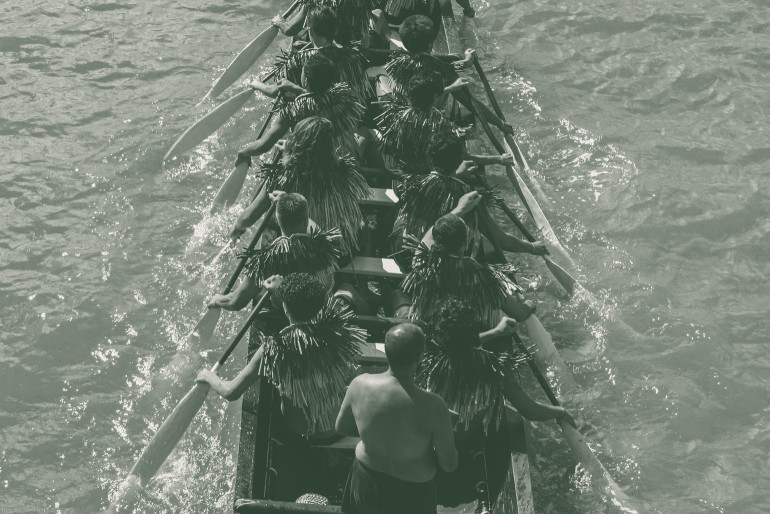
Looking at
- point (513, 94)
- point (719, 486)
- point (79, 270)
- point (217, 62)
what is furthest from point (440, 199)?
point (217, 62)

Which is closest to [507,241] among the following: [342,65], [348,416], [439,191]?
[439,191]

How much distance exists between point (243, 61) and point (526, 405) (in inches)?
234

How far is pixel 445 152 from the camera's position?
20.3 feet

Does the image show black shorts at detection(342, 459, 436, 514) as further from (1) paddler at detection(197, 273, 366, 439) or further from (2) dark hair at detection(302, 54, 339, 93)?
(2) dark hair at detection(302, 54, 339, 93)

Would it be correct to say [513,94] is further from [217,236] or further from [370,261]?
[370,261]

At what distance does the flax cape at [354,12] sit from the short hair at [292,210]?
2.83m

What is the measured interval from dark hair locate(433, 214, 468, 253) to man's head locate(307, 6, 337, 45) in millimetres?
2399

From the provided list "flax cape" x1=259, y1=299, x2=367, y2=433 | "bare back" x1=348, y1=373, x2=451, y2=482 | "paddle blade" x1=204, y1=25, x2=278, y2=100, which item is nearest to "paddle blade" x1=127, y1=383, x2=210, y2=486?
"flax cape" x1=259, y1=299, x2=367, y2=433

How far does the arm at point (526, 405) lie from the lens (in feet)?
17.4

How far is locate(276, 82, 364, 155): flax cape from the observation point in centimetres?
676

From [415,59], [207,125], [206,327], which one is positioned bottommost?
[206,327]

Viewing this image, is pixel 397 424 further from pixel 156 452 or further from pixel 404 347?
pixel 156 452

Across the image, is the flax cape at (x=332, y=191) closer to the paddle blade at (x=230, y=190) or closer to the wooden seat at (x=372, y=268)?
the wooden seat at (x=372, y=268)

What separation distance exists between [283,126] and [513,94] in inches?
146
